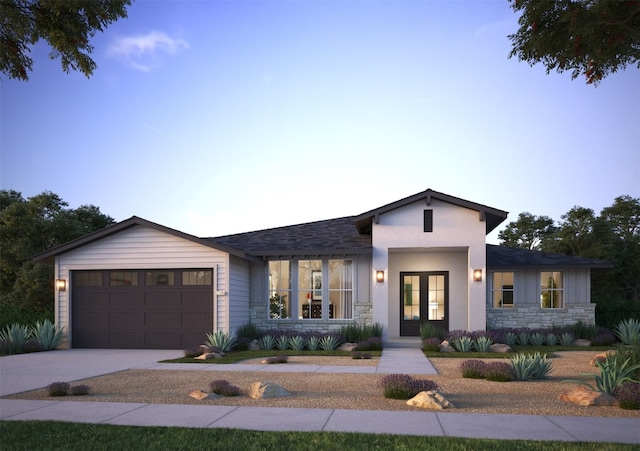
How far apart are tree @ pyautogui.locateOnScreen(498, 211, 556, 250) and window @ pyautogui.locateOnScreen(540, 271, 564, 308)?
60.2 feet

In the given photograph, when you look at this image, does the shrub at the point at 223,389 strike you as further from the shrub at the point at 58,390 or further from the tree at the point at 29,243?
the tree at the point at 29,243

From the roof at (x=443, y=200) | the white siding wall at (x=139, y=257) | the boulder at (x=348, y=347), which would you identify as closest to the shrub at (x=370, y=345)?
the boulder at (x=348, y=347)

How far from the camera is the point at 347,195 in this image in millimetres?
24109

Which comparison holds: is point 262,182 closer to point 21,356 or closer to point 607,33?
point 21,356

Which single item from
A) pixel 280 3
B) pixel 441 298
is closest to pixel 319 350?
pixel 441 298

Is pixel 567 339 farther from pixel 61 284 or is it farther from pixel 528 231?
pixel 528 231

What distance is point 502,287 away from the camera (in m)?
19.0

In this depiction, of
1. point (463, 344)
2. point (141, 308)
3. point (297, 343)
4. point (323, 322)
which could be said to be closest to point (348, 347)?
point (297, 343)

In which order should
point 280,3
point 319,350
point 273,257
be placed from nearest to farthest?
point 280,3 → point 319,350 → point 273,257

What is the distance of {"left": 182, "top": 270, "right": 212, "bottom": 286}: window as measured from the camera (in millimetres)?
16469

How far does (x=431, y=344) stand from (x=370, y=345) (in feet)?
5.54

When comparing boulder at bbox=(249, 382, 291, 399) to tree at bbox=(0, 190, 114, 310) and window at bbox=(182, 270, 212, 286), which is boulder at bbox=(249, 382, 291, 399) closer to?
window at bbox=(182, 270, 212, 286)

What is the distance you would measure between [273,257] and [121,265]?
474 cm

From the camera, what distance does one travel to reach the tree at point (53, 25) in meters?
7.84
